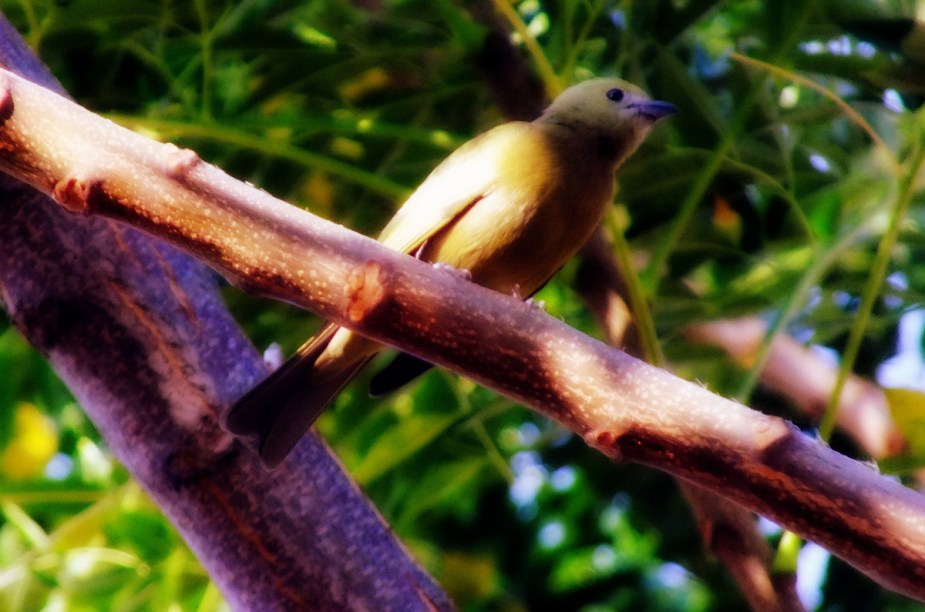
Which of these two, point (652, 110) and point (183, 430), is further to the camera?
point (652, 110)

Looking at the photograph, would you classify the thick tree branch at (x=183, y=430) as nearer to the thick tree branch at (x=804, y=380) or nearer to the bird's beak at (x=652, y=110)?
the bird's beak at (x=652, y=110)

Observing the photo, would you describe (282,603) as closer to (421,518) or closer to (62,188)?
(62,188)

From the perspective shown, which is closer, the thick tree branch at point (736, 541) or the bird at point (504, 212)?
the thick tree branch at point (736, 541)

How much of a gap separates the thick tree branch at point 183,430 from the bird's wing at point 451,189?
0.58 metres

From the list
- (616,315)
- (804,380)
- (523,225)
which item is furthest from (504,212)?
(804,380)

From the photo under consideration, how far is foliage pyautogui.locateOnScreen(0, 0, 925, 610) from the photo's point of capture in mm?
2295

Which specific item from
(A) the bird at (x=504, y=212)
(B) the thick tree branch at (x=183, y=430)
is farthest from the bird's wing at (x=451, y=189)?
(B) the thick tree branch at (x=183, y=430)

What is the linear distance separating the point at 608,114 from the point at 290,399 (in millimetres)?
1013

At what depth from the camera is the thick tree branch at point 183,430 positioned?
1.84m

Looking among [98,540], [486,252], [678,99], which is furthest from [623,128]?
[98,540]

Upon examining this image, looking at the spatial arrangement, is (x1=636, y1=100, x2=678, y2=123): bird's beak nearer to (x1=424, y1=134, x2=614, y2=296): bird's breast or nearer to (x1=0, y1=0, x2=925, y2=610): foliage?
(x1=0, y1=0, x2=925, y2=610): foliage

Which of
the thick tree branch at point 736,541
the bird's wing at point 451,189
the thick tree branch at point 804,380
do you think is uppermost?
the bird's wing at point 451,189

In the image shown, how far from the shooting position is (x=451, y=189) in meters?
2.38

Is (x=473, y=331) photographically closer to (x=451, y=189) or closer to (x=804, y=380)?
(x=451, y=189)
